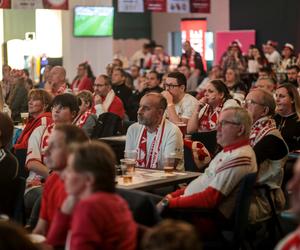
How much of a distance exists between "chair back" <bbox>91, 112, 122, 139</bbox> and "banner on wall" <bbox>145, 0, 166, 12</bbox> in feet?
30.5

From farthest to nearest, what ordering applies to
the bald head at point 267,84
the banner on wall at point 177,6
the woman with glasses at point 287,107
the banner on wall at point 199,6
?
1. the banner on wall at point 199,6
2. the banner on wall at point 177,6
3. the bald head at point 267,84
4. the woman with glasses at point 287,107

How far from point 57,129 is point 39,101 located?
3.03 meters

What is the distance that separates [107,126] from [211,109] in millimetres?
1355

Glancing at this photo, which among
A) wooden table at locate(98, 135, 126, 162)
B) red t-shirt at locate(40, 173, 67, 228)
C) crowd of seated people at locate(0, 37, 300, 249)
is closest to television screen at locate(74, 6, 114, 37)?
crowd of seated people at locate(0, 37, 300, 249)

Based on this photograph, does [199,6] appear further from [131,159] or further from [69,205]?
[69,205]

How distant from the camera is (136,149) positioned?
20.8 ft

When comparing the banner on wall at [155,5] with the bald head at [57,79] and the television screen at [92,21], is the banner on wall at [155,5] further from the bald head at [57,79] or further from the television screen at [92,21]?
the bald head at [57,79]

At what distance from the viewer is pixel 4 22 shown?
17.2 metres

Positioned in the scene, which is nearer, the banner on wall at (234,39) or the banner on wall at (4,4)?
the banner on wall at (4,4)

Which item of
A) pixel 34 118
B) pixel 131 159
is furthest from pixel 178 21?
pixel 131 159

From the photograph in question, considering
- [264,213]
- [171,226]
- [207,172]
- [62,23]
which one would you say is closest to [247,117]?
[207,172]

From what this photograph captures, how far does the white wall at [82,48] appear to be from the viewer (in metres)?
16.8

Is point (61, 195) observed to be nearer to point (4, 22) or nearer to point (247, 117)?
point (247, 117)

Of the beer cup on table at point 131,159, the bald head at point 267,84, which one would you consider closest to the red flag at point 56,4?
the bald head at point 267,84
